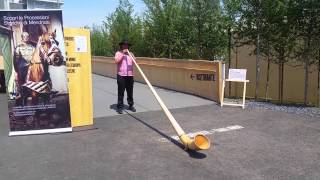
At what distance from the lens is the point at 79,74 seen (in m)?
8.73

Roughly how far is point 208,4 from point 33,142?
838 centimetres

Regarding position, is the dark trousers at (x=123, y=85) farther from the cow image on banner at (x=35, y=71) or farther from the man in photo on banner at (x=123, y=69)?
the cow image on banner at (x=35, y=71)

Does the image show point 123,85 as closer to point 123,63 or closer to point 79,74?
point 123,63

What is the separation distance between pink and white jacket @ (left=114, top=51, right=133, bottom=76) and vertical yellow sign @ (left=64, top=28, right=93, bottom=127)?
1423 mm

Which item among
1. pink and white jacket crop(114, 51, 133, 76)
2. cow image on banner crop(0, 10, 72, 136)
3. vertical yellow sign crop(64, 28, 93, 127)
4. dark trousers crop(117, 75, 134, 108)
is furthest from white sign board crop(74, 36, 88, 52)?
dark trousers crop(117, 75, 134, 108)

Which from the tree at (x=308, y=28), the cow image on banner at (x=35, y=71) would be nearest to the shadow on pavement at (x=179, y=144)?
the cow image on banner at (x=35, y=71)

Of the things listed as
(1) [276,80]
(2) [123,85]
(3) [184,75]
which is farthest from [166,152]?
(1) [276,80]

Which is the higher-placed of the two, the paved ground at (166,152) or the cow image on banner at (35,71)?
the cow image on banner at (35,71)

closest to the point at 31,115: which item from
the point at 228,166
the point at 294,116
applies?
the point at 228,166

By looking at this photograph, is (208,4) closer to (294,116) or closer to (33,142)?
(294,116)

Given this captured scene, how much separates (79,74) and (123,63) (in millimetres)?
1648

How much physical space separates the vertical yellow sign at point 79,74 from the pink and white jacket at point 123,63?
1.42 metres

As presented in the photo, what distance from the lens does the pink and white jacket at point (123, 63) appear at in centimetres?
1009

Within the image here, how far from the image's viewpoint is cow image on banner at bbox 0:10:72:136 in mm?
7965
